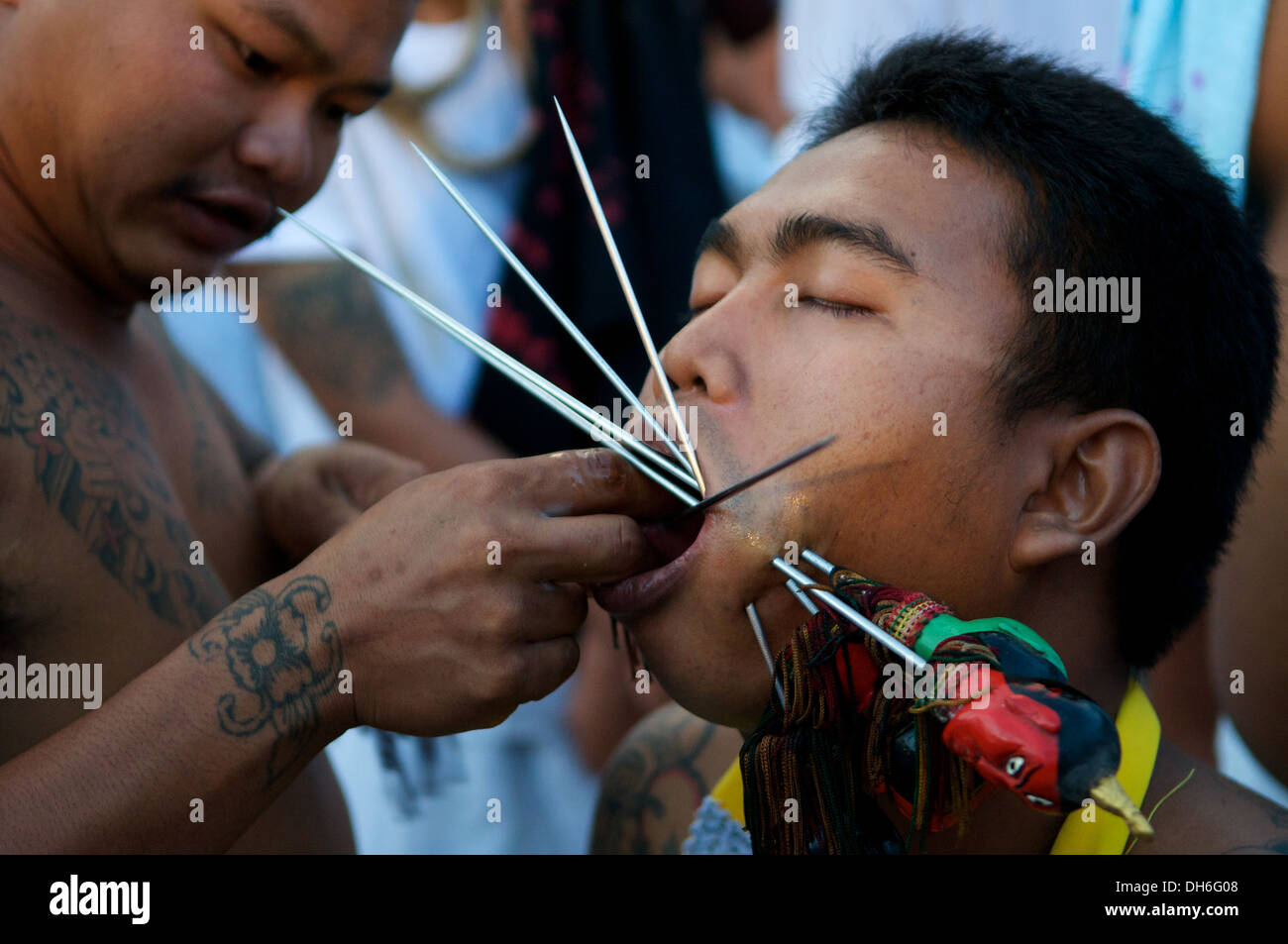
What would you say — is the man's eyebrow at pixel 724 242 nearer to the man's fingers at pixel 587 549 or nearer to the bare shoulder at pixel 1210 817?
the man's fingers at pixel 587 549

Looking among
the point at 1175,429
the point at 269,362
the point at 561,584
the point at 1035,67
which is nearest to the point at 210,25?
the point at 561,584

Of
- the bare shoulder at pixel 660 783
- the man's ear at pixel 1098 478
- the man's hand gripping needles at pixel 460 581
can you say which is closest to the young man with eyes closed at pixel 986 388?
the man's ear at pixel 1098 478

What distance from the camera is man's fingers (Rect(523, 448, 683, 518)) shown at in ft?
4.12

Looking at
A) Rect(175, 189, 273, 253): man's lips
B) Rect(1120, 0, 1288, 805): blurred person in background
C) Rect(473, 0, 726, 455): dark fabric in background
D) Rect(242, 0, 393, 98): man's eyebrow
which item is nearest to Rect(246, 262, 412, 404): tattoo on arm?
Rect(473, 0, 726, 455): dark fabric in background

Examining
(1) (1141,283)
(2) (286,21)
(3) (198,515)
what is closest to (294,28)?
(2) (286,21)

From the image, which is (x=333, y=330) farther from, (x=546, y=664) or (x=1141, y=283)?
(x=1141, y=283)

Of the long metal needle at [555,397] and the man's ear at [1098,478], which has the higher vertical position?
the long metal needle at [555,397]

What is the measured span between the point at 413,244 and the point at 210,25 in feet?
5.16

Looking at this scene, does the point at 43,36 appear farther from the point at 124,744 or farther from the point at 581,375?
the point at 581,375

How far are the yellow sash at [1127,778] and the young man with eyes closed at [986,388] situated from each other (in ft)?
0.08

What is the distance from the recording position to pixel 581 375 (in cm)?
288

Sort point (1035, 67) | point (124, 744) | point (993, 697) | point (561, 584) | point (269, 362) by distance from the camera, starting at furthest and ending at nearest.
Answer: point (269, 362) → point (1035, 67) → point (561, 584) → point (124, 744) → point (993, 697)

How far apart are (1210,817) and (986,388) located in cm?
66

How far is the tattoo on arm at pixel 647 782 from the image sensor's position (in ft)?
6.47
